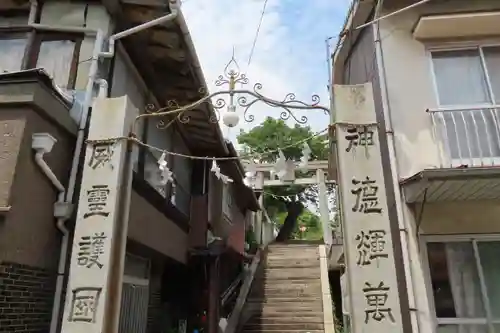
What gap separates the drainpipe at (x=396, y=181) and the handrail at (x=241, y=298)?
7359 millimetres

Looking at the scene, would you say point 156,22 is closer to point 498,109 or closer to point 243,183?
point 498,109

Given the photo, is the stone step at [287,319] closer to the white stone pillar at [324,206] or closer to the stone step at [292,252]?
the stone step at [292,252]

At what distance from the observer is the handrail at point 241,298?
41.6ft

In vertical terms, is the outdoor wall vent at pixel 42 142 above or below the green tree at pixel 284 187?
below

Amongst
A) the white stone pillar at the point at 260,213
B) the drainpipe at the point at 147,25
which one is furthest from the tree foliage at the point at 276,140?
the drainpipe at the point at 147,25

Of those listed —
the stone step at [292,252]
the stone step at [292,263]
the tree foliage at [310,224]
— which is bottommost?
the stone step at [292,263]

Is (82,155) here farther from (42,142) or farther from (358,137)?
(358,137)

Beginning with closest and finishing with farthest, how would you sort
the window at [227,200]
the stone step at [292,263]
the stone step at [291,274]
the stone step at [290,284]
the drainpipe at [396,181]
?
the drainpipe at [396,181]
the stone step at [290,284]
the window at [227,200]
the stone step at [291,274]
the stone step at [292,263]

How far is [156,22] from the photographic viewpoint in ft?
24.7

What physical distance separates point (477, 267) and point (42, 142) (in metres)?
6.84

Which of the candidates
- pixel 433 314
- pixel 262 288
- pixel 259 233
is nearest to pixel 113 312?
Answer: pixel 433 314

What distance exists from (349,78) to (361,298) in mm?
7098

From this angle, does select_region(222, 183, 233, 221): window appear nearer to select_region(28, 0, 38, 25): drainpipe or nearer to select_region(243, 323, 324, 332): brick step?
select_region(243, 323, 324, 332): brick step

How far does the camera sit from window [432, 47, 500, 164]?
7.07 m
